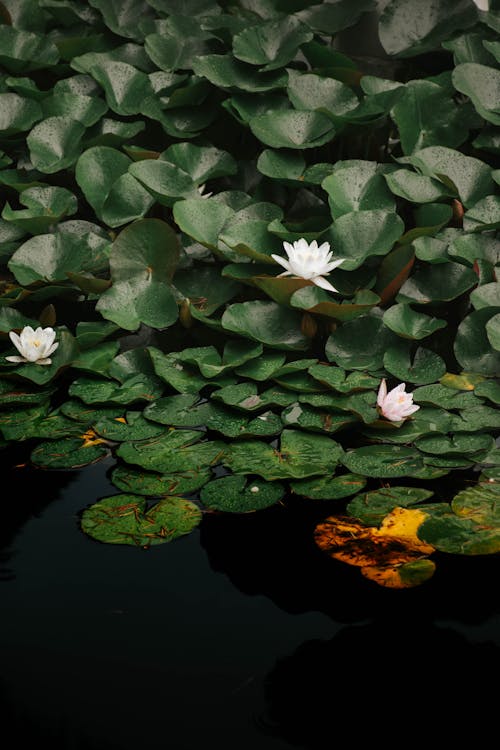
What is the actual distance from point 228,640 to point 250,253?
103 cm

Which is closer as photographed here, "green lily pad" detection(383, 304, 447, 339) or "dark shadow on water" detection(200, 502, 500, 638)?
"dark shadow on water" detection(200, 502, 500, 638)

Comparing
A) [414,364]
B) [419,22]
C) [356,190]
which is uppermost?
[419,22]

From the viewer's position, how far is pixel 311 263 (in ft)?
6.48

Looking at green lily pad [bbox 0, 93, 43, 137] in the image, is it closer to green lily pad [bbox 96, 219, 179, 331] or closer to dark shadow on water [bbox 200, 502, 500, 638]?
green lily pad [bbox 96, 219, 179, 331]

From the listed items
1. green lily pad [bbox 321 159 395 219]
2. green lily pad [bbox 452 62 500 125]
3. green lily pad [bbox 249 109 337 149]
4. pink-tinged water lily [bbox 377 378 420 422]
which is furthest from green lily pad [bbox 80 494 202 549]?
green lily pad [bbox 452 62 500 125]

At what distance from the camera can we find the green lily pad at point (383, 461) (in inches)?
64.7

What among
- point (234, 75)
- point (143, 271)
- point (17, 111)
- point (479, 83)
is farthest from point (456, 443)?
point (17, 111)

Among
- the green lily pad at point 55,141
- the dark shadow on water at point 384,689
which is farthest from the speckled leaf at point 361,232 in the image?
the dark shadow on water at point 384,689

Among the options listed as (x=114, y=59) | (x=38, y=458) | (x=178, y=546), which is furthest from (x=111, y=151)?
(x=178, y=546)

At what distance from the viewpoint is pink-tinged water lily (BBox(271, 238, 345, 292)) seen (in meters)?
1.98

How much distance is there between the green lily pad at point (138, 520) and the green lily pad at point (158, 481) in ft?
0.07

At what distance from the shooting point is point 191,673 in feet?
3.99

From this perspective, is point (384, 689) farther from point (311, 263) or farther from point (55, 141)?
point (55, 141)

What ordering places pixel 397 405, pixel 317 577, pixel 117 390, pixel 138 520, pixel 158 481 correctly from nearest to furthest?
pixel 317 577 → pixel 138 520 → pixel 158 481 → pixel 397 405 → pixel 117 390
